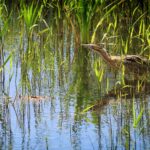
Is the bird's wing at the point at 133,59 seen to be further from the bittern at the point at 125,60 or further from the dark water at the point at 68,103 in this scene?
the dark water at the point at 68,103

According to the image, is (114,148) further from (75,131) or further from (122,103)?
(122,103)

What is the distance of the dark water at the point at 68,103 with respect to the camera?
15.3 ft

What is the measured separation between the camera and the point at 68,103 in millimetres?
5559

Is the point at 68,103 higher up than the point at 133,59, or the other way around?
the point at 133,59

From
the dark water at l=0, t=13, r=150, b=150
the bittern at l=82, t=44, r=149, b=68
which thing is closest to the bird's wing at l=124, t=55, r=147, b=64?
the bittern at l=82, t=44, r=149, b=68

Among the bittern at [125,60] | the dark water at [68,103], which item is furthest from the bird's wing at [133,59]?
the dark water at [68,103]

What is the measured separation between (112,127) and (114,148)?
1.43ft

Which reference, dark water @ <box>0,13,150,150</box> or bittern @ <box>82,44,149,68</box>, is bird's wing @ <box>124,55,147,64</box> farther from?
dark water @ <box>0,13,150,150</box>

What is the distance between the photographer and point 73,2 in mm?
8664

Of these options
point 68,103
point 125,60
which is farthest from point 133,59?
point 68,103

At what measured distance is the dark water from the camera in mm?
4652

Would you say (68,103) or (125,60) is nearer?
(68,103)

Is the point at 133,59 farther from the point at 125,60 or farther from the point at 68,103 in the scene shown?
the point at 68,103

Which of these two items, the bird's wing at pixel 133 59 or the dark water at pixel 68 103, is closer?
the dark water at pixel 68 103
